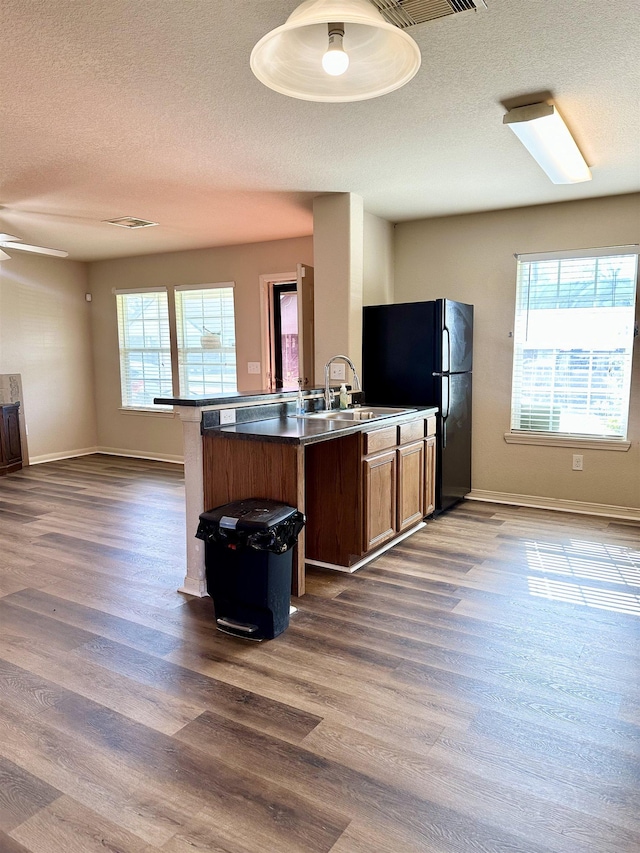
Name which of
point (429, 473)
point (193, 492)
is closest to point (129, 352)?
point (429, 473)

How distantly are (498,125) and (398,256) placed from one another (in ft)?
7.20

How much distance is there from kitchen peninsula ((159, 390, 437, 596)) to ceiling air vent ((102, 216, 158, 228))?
8.19ft

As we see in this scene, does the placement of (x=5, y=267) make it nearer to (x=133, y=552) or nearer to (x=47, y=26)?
(x=133, y=552)

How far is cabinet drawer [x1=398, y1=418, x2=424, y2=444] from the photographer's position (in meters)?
3.73

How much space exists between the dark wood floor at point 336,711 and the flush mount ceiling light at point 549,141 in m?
2.35

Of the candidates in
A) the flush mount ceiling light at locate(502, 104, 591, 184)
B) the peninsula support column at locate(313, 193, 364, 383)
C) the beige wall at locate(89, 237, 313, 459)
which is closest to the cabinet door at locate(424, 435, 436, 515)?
the peninsula support column at locate(313, 193, 364, 383)

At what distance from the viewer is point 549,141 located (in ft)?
9.75

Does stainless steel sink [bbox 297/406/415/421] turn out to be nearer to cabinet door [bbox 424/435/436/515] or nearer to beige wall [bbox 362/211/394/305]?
cabinet door [bbox 424/435/436/515]

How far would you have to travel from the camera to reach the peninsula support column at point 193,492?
3.01 meters

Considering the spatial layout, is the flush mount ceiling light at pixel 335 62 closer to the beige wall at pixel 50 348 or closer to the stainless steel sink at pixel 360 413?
the stainless steel sink at pixel 360 413

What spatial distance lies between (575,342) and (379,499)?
2258mm

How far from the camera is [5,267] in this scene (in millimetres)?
6391

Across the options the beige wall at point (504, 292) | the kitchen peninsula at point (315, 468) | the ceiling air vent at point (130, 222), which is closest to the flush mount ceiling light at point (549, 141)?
the beige wall at point (504, 292)

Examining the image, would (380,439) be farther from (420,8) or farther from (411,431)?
(420,8)
